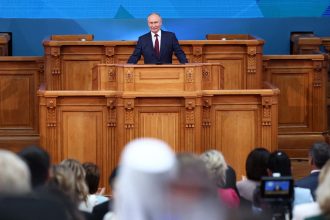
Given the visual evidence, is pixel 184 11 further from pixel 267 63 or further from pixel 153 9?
pixel 267 63

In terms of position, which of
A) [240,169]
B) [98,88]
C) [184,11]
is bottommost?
[240,169]

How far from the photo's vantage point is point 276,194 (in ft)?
14.8

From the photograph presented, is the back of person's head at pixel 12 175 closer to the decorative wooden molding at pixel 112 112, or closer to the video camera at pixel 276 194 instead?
the video camera at pixel 276 194

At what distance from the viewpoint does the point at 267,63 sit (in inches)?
462

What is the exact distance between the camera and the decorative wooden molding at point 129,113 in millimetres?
9023

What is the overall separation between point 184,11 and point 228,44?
7.41 feet

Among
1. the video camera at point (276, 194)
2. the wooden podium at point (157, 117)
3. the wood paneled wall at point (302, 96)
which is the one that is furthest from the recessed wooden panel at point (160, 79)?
the video camera at point (276, 194)

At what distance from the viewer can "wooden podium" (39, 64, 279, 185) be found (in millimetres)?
9070

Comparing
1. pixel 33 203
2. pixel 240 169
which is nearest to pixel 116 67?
pixel 240 169

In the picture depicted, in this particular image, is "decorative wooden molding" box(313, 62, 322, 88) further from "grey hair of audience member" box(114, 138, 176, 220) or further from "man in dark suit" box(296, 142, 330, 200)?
"grey hair of audience member" box(114, 138, 176, 220)

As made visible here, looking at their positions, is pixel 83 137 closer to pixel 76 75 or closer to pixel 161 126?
pixel 161 126

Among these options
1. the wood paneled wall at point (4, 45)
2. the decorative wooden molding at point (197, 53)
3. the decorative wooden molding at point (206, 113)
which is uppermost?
the wood paneled wall at point (4, 45)

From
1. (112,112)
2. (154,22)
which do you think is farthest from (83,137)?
(154,22)

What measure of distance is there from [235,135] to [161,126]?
Result: 78 cm
